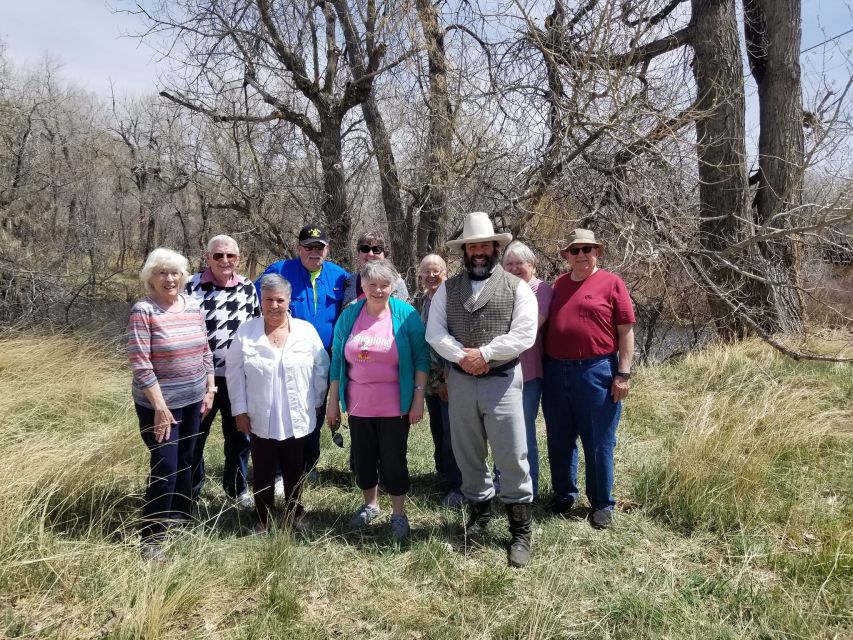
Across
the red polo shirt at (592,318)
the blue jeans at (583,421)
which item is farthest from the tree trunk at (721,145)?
the blue jeans at (583,421)

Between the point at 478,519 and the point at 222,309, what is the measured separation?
2.16m

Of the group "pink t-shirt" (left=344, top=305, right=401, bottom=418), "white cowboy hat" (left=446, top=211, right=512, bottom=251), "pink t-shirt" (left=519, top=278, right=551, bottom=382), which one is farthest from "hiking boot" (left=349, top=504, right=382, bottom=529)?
"white cowboy hat" (left=446, top=211, right=512, bottom=251)

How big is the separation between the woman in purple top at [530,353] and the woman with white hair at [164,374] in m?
1.98

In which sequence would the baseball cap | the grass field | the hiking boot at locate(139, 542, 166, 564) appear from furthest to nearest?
the baseball cap → the hiking boot at locate(139, 542, 166, 564) → the grass field

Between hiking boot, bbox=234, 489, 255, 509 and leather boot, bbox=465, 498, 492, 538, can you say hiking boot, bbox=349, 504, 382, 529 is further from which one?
hiking boot, bbox=234, 489, 255, 509

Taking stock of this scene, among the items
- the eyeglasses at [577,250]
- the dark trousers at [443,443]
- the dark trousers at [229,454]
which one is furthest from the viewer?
the dark trousers at [443,443]

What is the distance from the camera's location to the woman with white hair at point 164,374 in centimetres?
294

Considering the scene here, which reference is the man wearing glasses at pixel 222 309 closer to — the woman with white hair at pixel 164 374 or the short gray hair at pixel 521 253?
the woman with white hair at pixel 164 374

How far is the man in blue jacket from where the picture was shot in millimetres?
3924

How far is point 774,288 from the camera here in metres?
7.02

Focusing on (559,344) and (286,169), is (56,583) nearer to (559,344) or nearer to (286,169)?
(559,344)

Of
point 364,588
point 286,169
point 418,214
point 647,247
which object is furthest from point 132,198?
point 364,588

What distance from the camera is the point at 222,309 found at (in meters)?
3.62

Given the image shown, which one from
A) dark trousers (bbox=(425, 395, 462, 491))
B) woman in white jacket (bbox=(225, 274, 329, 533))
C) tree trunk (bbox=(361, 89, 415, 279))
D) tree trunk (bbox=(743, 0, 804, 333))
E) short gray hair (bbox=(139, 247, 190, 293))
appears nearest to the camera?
short gray hair (bbox=(139, 247, 190, 293))
